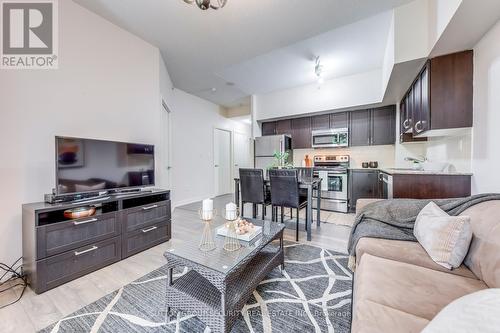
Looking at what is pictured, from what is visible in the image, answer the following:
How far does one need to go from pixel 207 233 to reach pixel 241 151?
5.76 metres

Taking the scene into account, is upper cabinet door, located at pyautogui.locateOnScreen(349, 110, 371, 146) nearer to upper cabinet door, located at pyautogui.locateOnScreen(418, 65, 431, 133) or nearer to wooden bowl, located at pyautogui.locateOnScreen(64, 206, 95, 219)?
upper cabinet door, located at pyautogui.locateOnScreen(418, 65, 431, 133)

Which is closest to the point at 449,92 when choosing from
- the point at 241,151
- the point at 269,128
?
the point at 269,128

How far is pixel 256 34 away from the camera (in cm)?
276

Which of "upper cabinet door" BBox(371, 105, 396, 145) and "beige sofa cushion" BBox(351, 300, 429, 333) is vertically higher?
"upper cabinet door" BBox(371, 105, 396, 145)

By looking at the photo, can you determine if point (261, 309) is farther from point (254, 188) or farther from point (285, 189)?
point (254, 188)

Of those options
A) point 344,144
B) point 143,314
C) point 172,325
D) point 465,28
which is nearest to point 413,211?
point 465,28

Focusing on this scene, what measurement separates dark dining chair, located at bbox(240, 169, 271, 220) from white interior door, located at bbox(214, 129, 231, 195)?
9.89 feet

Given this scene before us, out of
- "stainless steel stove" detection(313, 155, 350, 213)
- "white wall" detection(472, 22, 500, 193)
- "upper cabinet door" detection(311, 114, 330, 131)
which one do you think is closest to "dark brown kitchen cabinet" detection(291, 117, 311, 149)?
"upper cabinet door" detection(311, 114, 330, 131)

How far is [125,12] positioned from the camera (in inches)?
93.9

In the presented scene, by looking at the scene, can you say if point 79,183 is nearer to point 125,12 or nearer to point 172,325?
point 172,325

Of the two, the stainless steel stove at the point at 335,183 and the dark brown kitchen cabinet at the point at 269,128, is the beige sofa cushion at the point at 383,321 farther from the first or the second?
the dark brown kitchen cabinet at the point at 269,128

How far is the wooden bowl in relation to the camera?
186cm

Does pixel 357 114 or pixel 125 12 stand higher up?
pixel 125 12

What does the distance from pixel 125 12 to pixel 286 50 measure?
2.21 m
